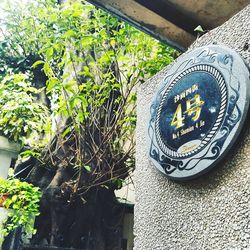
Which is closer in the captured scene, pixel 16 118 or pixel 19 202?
pixel 19 202

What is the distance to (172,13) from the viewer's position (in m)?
2.52

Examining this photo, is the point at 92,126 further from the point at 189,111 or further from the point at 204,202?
the point at 204,202

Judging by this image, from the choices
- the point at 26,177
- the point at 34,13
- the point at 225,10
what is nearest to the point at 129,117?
the point at 26,177

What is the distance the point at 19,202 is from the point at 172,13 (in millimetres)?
3404

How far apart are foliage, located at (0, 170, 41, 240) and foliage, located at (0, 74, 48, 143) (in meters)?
0.89

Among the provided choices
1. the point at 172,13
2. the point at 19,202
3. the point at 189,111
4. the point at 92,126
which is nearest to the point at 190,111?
the point at 189,111

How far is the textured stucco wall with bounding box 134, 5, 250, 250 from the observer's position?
1378 millimetres

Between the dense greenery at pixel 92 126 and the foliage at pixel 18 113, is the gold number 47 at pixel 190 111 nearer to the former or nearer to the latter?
the dense greenery at pixel 92 126

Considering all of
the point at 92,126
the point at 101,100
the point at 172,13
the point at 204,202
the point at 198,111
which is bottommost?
the point at 204,202

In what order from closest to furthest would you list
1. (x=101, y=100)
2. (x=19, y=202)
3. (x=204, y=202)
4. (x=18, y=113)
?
(x=204, y=202) < (x=19, y=202) < (x=101, y=100) < (x=18, y=113)

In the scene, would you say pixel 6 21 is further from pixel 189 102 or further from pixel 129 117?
pixel 189 102

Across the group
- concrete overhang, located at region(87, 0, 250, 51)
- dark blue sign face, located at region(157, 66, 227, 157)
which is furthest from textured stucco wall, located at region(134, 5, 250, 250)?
concrete overhang, located at region(87, 0, 250, 51)

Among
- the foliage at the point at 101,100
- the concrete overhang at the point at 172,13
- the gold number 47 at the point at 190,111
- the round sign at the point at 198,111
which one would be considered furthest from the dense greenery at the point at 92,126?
the gold number 47 at the point at 190,111

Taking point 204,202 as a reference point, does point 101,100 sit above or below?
above
